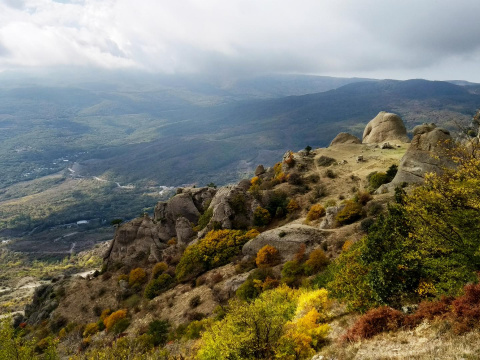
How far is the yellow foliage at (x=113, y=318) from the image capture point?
37.8 meters

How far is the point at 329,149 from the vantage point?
245 feet

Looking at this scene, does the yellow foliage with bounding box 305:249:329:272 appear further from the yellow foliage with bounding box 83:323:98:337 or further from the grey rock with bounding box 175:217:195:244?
the yellow foliage with bounding box 83:323:98:337

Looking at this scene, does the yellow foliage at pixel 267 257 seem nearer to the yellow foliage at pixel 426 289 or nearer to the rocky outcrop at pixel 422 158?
the rocky outcrop at pixel 422 158

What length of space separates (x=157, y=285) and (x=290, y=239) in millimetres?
20884

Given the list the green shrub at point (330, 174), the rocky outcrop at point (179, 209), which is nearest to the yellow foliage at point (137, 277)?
the rocky outcrop at point (179, 209)

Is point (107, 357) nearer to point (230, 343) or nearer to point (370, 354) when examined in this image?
point (230, 343)

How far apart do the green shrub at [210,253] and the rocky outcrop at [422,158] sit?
76.9ft

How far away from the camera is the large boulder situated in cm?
8094

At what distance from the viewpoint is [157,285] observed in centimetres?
4294

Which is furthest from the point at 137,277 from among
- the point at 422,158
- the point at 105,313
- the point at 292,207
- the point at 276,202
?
the point at 422,158

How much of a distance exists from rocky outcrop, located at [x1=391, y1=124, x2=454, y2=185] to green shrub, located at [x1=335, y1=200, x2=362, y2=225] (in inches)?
325

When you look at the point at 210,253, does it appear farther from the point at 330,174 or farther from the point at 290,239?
the point at 330,174

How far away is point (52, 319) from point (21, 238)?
18342 cm

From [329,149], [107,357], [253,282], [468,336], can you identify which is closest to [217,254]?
[253,282]
